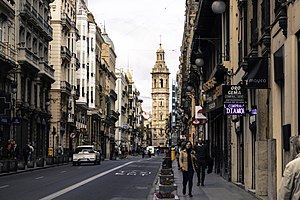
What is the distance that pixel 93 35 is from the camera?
331 feet

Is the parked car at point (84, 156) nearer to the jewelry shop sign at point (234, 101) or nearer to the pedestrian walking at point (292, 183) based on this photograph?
the jewelry shop sign at point (234, 101)

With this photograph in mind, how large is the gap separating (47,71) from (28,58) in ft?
28.7

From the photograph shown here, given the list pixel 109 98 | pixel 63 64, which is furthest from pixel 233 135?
pixel 109 98

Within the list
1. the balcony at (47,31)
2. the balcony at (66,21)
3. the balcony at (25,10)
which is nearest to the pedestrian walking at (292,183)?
the balcony at (25,10)

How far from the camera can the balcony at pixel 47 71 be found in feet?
211

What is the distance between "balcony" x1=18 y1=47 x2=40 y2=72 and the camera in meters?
55.9

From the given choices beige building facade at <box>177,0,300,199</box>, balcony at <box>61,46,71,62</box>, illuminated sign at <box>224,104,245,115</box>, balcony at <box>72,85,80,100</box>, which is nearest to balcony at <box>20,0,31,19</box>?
balcony at <box>61,46,71,62</box>

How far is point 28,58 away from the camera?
190ft

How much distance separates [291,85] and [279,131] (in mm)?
2529

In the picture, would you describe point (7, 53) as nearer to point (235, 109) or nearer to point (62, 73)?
point (62, 73)

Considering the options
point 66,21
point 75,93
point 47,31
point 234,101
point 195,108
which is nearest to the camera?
point 234,101

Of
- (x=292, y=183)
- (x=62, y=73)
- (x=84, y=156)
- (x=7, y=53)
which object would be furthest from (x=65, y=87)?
(x=292, y=183)

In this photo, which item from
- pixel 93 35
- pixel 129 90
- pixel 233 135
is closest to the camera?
pixel 233 135

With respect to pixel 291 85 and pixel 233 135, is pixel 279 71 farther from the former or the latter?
pixel 233 135
